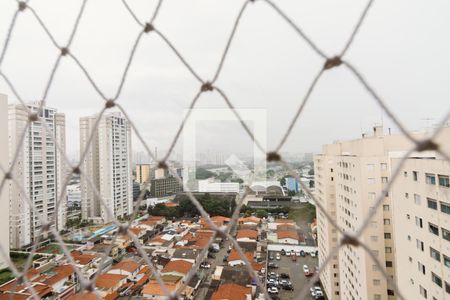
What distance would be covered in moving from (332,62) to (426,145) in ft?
0.61

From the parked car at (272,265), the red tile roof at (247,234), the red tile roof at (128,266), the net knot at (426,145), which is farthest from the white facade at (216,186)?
the net knot at (426,145)

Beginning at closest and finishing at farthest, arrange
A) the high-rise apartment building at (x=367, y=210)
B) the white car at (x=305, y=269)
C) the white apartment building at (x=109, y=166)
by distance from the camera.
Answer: the high-rise apartment building at (x=367, y=210), the white car at (x=305, y=269), the white apartment building at (x=109, y=166)

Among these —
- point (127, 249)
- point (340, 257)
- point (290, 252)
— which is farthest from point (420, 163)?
point (127, 249)

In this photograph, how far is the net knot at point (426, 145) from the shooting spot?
14.8 inches

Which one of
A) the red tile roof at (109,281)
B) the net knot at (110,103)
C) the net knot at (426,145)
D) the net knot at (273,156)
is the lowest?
the red tile roof at (109,281)

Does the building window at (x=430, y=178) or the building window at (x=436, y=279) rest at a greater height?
the building window at (x=430, y=178)

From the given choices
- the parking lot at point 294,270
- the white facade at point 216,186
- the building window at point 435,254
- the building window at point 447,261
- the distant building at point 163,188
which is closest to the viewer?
the building window at point 447,261

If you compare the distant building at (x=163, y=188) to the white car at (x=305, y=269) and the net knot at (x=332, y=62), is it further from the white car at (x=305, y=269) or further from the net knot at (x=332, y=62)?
the net knot at (x=332, y=62)

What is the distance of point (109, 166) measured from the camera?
9.39m

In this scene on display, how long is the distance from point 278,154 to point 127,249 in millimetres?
8583

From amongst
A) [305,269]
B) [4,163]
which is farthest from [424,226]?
[4,163]

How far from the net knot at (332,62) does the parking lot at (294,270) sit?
545 cm

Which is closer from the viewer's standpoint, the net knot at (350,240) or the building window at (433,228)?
the net knot at (350,240)

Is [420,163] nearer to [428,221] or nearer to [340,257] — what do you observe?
[428,221]
